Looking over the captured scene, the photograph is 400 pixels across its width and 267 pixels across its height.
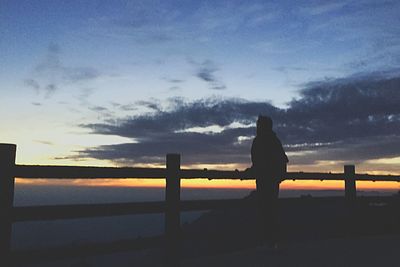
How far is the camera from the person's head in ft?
22.5

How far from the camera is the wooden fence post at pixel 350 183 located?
29.5ft

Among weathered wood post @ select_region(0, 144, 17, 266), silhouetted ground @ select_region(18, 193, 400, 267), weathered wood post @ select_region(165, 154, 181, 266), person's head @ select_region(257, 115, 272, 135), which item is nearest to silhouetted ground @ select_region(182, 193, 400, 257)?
silhouetted ground @ select_region(18, 193, 400, 267)

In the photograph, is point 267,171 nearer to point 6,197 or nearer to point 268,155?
point 268,155

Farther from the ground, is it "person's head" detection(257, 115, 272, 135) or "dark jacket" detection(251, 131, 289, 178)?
"person's head" detection(257, 115, 272, 135)

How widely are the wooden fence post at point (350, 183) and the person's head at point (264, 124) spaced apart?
297 centimetres

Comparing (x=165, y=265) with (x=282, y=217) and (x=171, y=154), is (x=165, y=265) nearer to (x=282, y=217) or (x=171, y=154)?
(x=171, y=154)

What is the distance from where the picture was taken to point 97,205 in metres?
5.26

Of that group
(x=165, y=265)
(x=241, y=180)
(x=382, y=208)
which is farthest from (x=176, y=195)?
(x=382, y=208)

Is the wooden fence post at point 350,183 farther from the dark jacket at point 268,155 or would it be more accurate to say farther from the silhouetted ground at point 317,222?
the dark jacket at point 268,155

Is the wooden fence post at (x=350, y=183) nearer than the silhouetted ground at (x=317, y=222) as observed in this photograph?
No

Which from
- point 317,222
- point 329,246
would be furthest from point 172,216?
point 317,222

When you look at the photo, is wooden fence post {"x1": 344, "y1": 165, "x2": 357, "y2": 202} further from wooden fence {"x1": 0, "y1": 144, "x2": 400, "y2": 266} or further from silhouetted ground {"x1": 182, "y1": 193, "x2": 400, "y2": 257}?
wooden fence {"x1": 0, "y1": 144, "x2": 400, "y2": 266}

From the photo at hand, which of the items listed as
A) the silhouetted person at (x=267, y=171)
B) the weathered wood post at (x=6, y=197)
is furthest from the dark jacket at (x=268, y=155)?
the weathered wood post at (x=6, y=197)

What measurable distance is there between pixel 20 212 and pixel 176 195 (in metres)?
2.09
